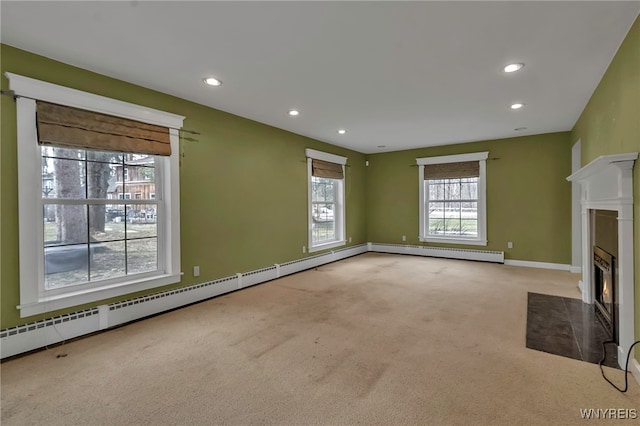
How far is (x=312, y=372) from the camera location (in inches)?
86.4

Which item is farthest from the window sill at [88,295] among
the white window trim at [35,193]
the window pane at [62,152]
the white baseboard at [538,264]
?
the white baseboard at [538,264]

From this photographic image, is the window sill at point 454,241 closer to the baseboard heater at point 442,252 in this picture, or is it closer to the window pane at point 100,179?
the baseboard heater at point 442,252

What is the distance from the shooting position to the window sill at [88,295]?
8.34 ft

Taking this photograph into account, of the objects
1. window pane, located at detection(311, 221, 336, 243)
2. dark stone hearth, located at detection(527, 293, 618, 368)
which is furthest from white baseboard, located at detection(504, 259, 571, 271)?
window pane, located at detection(311, 221, 336, 243)

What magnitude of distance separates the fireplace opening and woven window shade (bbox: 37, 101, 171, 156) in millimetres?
4556

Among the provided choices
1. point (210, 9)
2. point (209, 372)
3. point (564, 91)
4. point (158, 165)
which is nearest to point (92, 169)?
point (158, 165)

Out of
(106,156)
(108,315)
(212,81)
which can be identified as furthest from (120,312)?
(212,81)

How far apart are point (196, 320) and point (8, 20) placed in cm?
281

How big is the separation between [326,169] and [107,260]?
405 cm

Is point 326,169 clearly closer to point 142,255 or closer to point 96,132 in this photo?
point 142,255

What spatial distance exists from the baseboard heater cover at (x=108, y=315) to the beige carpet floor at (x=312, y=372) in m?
0.12

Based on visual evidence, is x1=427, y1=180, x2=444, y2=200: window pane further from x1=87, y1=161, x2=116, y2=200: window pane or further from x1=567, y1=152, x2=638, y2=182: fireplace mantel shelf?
x1=87, y1=161, x2=116, y2=200: window pane

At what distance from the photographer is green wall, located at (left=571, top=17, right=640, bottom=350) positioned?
2.11 metres

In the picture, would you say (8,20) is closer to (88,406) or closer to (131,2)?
(131,2)
